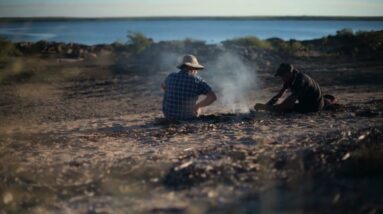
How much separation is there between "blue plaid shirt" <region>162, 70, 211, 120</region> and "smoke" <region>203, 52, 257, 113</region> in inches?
82.0

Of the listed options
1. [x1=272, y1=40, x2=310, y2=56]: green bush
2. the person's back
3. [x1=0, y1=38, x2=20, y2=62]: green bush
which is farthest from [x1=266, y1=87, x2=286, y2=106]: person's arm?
[x1=0, y1=38, x2=20, y2=62]: green bush

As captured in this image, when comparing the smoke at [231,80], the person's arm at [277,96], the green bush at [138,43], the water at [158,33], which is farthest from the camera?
the water at [158,33]

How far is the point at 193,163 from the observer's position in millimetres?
5547

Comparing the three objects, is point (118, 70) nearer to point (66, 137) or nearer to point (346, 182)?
point (66, 137)

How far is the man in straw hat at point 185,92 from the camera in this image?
26.4 feet

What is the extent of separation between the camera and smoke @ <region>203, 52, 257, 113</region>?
11781 millimetres

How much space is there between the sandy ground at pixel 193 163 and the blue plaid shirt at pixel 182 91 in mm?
343

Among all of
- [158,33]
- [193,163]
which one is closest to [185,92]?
[193,163]

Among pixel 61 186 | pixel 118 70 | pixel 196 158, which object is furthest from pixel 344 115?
pixel 118 70

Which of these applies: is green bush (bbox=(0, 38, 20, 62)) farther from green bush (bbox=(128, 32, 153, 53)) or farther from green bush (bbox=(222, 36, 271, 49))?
green bush (bbox=(222, 36, 271, 49))

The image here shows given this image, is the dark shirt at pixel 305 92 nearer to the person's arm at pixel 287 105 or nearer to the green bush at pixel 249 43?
the person's arm at pixel 287 105

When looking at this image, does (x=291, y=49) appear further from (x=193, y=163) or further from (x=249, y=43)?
(x=193, y=163)

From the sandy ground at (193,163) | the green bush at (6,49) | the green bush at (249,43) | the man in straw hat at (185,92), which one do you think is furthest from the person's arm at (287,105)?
the green bush at (249,43)

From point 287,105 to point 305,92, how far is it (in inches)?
15.5
